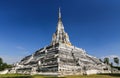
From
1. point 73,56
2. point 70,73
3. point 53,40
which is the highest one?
point 53,40

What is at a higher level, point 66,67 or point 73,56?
point 73,56

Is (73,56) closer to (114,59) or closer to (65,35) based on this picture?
(65,35)

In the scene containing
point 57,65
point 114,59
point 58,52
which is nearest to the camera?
point 57,65

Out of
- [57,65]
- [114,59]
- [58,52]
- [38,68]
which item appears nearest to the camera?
[57,65]

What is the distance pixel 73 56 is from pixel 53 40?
24894 mm

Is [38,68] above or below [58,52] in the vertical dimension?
below

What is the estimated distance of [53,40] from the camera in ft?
264

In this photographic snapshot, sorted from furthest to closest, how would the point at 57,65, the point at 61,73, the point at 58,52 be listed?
the point at 58,52
the point at 57,65
the point at 61,73

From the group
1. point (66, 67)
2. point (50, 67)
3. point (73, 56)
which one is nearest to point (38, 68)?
point (50, 67)

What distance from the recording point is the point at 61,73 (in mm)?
41500

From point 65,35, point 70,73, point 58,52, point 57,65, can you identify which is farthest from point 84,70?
point 65,35

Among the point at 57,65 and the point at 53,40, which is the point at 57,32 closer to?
the point at 53,40

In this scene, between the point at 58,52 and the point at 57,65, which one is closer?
the point at 57,65

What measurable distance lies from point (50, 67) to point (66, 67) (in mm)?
4720
